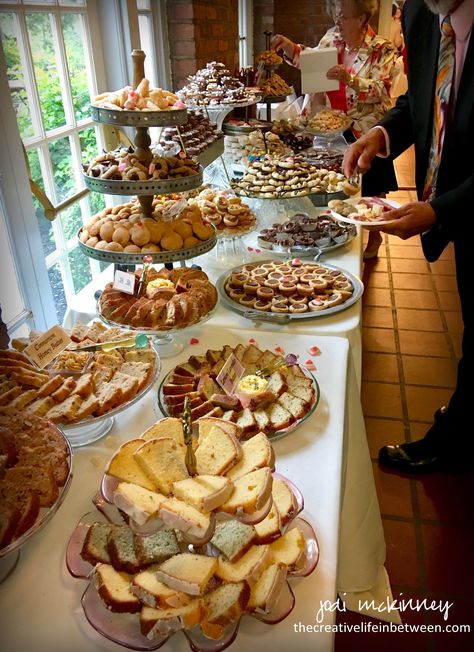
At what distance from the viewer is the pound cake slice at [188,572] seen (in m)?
0.70

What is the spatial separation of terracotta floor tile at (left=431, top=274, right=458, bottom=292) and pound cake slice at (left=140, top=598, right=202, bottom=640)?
340 cm

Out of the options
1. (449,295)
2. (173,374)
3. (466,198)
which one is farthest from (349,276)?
(449,295)

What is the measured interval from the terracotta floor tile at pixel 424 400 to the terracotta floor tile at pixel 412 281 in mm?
1248

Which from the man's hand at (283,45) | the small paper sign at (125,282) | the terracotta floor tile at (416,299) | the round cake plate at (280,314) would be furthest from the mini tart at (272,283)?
the man's hand at (283,45)

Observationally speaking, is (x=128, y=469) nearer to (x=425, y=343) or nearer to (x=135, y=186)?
(x=135, y=186)

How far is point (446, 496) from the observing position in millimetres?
2012

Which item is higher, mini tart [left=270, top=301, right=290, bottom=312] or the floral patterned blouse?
the floral patterned blouse

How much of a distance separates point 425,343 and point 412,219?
156 cm

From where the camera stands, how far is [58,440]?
0.94 meters

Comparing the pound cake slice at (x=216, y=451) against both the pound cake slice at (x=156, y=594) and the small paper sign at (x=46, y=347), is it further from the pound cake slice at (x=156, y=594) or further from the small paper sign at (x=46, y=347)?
the small paper sign at (x=46, y=347)

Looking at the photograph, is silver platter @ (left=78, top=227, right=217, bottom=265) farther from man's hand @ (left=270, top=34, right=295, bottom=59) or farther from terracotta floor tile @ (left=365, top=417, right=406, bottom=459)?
Result: man's hand @ (left=270, top=34, right=295, bottom=59)

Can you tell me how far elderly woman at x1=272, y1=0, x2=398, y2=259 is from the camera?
312 centimetres

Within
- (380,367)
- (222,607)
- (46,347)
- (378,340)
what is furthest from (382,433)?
(222,607)

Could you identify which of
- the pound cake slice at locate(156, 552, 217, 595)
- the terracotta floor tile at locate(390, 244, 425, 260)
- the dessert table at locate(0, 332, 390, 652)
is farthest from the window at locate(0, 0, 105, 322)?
the terracotta floor tile at locate(390, 244, 425, 260)
